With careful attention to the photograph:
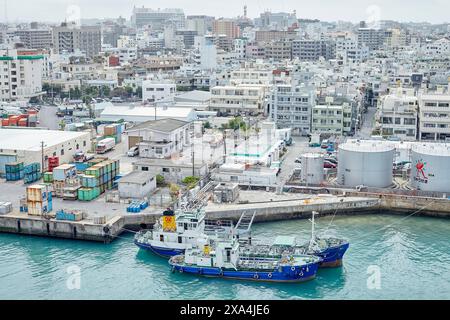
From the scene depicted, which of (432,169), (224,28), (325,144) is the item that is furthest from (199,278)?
(224,28)

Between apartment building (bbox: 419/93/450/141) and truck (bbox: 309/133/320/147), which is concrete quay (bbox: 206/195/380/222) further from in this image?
apartment building (bbox: 419/93/450/141)

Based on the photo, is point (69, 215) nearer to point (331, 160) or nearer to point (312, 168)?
point (312, 168)

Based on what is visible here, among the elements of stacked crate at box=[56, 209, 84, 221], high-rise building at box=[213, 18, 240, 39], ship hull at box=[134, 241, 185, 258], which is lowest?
ship hull at box=[134, 241, 185, 258]

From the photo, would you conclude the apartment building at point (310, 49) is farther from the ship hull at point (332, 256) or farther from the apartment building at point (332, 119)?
the ship hull at point (332, 256)

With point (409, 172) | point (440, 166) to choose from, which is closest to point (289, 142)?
point (409, 172)

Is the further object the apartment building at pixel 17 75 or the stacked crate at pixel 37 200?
the apartment building at pixel 17 75

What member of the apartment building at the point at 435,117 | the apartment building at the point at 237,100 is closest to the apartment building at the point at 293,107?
the apartment building at the point at 237,100

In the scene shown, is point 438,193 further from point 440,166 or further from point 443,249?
point 443,249

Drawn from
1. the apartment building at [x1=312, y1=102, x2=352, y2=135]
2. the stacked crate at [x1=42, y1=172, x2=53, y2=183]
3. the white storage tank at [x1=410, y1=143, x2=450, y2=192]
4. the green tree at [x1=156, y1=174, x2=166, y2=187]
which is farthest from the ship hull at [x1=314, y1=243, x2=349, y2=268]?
the apartment building at [x1=312, y1=102, x2=352, y2=135]
